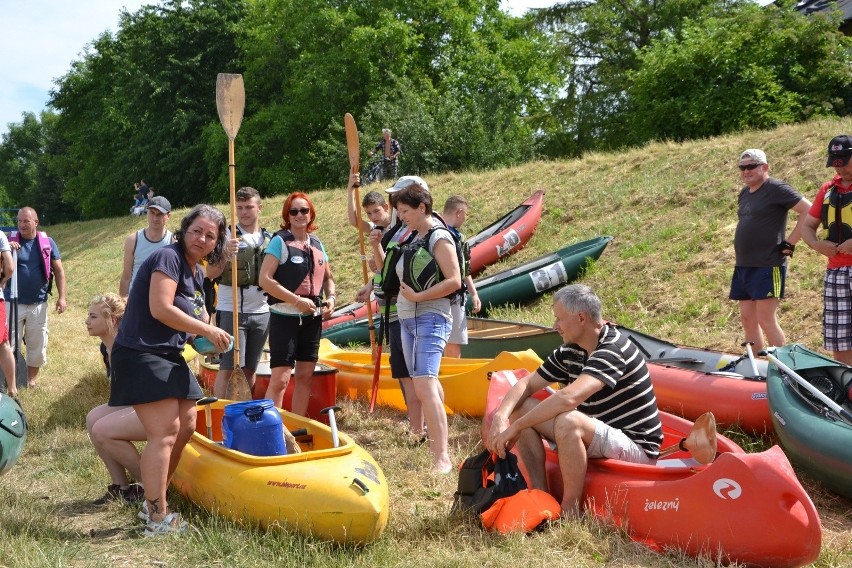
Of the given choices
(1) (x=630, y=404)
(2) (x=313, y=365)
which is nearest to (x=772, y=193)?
(1) (x=630, y=404)

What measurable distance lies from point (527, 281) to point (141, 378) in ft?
21.8

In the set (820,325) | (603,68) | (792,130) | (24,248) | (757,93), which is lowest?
(820,325)

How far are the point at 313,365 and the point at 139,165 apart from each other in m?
31.2

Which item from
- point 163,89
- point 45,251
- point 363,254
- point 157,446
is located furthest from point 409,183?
point 163,89

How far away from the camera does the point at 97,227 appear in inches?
1080

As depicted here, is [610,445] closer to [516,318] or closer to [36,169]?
[516,318]

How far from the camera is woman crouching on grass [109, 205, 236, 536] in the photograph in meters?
3.72

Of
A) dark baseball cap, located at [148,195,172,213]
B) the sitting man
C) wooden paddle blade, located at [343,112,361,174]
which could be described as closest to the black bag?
the sitting man

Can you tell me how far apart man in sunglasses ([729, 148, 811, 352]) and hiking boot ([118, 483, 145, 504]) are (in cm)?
437

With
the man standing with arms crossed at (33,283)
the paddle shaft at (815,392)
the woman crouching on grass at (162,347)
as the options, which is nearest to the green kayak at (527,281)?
the man standing with arms crossed at (33,283)

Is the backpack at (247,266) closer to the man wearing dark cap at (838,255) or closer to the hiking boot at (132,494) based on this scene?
the hiking boot at (132,494)

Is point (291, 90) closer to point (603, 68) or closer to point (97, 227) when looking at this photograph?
point (97, 227)

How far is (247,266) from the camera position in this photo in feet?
18.7

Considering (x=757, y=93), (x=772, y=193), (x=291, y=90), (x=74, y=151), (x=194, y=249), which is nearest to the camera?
(x=194, y=249)
